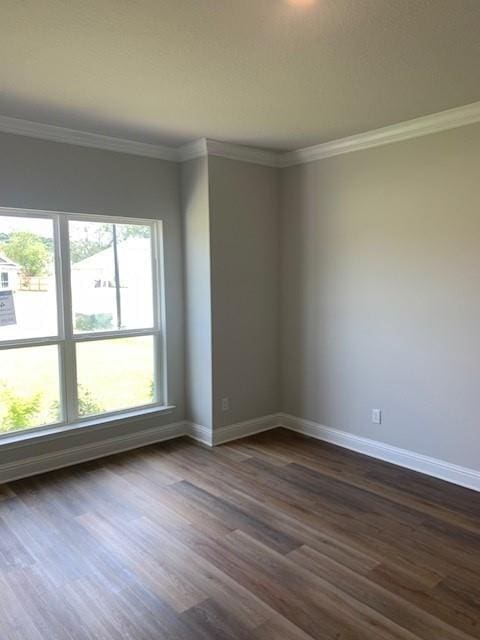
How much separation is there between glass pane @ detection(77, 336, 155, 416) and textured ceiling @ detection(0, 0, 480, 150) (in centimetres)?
178

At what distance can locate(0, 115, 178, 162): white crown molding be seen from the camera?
339 cm

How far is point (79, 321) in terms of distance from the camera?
3.91 meters

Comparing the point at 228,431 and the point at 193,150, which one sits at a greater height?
the point at 193,150

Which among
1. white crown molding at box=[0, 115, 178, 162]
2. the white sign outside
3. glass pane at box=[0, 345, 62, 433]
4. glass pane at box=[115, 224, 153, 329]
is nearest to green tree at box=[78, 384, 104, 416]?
glass pane at box=[0, 345, 62, 433]

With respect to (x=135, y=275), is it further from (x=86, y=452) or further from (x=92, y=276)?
(x=86, y=452)

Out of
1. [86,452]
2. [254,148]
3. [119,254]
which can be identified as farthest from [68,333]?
[254,148]

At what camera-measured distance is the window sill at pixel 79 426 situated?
11.8 feet

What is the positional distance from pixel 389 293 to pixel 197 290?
65.1 inches

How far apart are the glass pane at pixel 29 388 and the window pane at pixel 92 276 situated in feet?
1.22

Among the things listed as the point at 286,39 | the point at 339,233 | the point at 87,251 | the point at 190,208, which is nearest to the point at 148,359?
the point at 87,251

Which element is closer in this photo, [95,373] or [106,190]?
[106,190]

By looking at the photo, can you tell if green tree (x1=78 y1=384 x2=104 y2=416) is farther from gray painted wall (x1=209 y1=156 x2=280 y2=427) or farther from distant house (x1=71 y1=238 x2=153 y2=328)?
gray painted wall (x1=209 y1=156 x2=280 y2=427)

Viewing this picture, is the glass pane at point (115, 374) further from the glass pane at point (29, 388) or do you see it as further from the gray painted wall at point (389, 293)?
the gray painted wall at point (389, 293)

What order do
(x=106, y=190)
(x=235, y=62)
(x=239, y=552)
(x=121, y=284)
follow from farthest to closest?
(x=121, y=284) → (x=106, y=190) → (x=239, y=552) → (x=235, y=62)
